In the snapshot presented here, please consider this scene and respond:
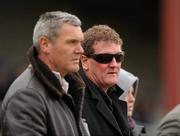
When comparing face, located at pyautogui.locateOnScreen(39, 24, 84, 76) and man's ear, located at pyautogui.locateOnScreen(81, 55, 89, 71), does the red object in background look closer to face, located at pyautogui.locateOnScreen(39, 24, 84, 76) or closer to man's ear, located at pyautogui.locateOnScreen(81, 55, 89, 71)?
man's ear, located at pyautogui.locateOnScreen(81, 55, 89, 71)

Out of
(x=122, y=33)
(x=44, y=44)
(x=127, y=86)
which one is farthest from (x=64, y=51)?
(x=122, y=33)

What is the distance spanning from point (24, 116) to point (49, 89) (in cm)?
27

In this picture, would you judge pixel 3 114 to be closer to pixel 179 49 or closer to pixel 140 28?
pixel 179 49

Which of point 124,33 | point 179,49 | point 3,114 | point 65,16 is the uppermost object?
point 65,16

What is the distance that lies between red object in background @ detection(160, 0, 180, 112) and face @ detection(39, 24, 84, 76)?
12.4 ft

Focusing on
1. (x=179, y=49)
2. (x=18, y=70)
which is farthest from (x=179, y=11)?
(x=18, y=70)

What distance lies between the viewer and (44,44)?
4320 millimetres

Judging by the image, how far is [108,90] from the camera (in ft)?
16.9

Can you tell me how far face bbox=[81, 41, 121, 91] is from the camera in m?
4.97

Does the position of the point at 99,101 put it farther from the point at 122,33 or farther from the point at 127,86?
the point at 122,33

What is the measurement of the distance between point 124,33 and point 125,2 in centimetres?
48

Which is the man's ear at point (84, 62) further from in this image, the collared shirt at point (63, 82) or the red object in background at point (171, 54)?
the red object in background at point (171, 54)

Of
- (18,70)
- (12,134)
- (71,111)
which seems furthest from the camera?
(18,70)

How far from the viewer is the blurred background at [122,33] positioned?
35.4 ft
